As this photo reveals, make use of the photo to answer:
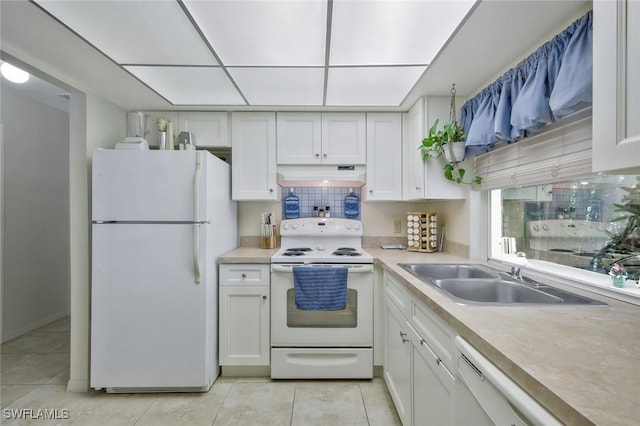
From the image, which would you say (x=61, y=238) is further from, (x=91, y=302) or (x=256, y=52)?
(x=256, y=52)

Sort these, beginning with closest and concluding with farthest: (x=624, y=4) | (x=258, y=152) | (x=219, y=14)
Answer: (x=624, y=4)
(x=219, y=14)
(x=258, y=152)

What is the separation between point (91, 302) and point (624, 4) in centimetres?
289

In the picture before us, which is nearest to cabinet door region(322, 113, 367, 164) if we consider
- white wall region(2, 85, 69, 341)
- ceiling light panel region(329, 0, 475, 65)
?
ceiling light panel region(329, 0, 475, 65)

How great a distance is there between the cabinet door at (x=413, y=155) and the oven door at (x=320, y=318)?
0.77 meters

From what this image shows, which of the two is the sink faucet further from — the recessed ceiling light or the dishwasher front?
the recessed ceiling light

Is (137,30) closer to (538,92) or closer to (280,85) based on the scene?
(280,85)

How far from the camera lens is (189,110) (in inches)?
102

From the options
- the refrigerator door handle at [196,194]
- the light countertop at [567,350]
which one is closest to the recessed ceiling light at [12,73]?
the refrigerator door handle at [196,194]

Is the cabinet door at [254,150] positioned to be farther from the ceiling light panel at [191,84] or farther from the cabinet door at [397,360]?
the cabinet door at [397,360]

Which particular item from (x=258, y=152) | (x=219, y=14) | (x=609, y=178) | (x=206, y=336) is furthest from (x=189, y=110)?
(x=609, y=178)

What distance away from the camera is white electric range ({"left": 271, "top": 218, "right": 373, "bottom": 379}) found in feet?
7.12

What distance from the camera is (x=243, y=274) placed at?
222 centimetres

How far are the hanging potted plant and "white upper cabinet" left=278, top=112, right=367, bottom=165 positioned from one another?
597 millimetres

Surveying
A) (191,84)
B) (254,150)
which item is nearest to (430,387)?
(254,150)
